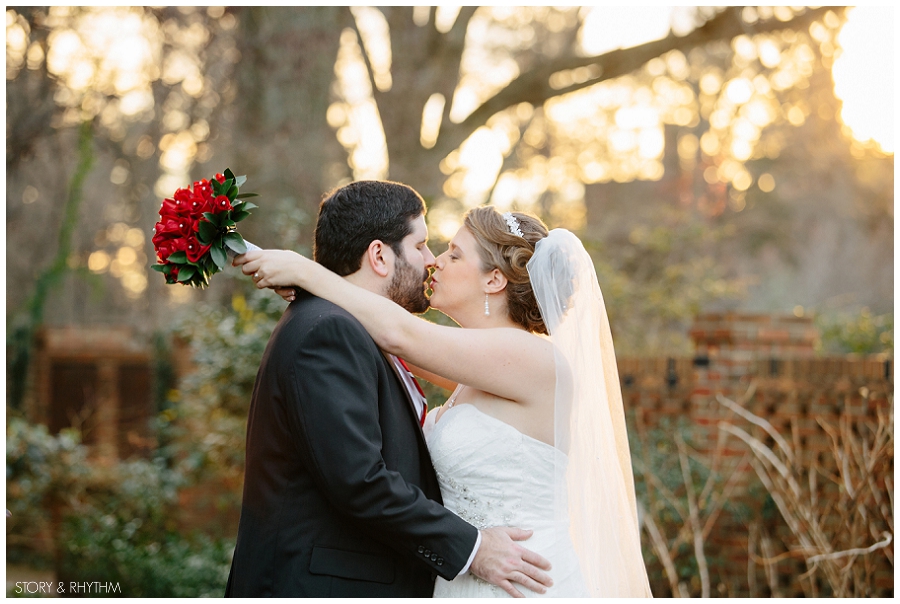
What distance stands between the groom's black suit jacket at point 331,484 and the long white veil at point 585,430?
1.99 ft

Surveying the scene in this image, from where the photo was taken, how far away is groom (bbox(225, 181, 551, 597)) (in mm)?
2338

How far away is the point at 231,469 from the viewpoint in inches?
263

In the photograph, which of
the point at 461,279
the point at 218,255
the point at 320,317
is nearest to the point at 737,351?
the point at 461,279

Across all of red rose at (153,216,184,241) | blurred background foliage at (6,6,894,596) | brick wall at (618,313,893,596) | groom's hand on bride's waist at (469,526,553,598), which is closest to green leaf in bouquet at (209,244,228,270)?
red rose at (153,216,184,241)

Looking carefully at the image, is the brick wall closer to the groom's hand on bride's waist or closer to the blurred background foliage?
the blurred background foliage

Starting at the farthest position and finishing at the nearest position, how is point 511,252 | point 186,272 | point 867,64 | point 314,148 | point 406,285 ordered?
point 314,148 → point 867,64 → point 511,252 → point 406,285 → point 186,272

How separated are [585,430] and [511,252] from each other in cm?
77

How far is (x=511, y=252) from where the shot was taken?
304cm

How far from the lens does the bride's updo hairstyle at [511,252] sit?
304 cm

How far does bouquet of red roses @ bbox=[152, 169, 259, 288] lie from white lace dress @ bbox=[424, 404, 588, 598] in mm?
1083

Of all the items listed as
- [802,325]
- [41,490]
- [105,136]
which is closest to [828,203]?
[802,325]

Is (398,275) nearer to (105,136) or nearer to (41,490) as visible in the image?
(41,490)

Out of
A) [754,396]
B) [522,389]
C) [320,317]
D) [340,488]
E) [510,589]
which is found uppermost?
[320,317]

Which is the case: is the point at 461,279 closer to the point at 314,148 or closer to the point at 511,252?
the point at 511,252
